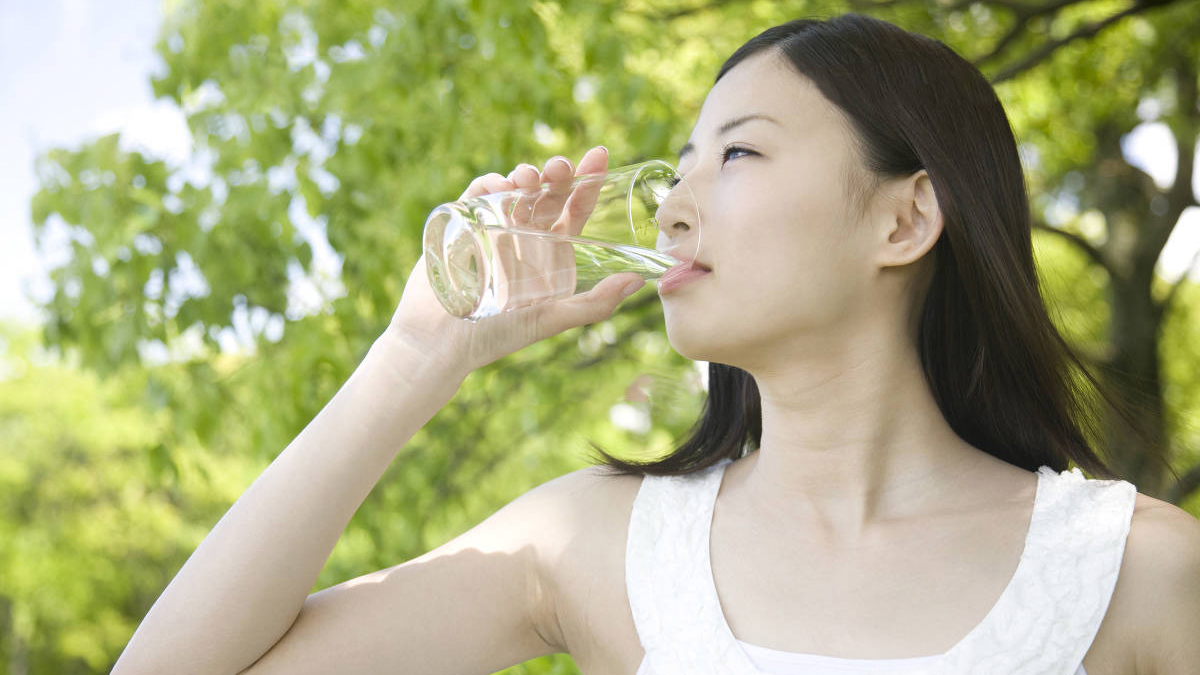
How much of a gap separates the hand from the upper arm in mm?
310

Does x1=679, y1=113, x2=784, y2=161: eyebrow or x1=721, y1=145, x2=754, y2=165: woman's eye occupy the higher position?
x1=679, y1=113, x2=784, y2=161: eyebrow

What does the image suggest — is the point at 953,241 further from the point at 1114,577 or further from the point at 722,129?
the point at 1114,577

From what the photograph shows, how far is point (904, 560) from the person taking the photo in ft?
5.48

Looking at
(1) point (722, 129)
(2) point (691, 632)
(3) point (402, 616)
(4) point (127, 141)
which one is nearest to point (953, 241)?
(1) point (722, 129)

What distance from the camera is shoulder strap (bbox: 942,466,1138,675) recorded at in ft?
5.00

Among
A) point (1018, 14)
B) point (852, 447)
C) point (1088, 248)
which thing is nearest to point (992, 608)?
point (852, 447)

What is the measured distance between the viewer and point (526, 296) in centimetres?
166

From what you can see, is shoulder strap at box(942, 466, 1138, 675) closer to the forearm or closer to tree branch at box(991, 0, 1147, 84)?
the forearm

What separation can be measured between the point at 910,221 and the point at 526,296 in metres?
0.64

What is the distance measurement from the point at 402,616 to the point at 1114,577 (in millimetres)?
1060

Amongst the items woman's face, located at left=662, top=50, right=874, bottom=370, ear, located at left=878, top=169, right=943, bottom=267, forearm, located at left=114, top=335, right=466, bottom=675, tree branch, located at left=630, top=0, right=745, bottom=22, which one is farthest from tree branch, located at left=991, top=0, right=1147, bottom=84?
forearm, located at left=114, top=335, right=466, bottom=675

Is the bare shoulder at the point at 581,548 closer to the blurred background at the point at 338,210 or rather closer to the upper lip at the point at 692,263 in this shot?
the upper lip at the point at 692,263

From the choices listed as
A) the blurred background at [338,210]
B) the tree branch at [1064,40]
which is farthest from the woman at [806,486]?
the tree branch at [1064,40]

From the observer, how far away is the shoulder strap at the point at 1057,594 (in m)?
1.53
